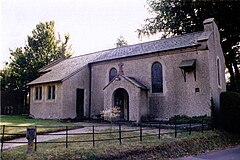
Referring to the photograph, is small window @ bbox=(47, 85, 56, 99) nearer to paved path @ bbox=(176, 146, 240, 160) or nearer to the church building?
the church building

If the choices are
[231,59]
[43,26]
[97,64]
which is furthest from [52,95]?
[231,59]

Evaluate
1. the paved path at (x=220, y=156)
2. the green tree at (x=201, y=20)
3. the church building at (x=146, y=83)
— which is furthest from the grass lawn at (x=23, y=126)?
the green tree at (x=201, y=20)

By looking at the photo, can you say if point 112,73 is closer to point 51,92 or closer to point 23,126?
point 51,92

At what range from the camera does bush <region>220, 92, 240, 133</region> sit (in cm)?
1627

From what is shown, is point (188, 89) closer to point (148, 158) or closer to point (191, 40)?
point (191, 40)

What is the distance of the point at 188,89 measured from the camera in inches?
741

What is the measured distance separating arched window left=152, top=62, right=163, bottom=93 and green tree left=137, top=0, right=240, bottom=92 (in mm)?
13094

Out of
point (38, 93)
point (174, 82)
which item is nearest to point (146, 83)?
point (174, 82)

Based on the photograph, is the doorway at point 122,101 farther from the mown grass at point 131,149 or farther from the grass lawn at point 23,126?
the mown grass at point 131,149

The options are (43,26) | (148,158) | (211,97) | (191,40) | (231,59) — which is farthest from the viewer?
(43,26)

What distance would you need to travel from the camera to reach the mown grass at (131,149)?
8.80 meters

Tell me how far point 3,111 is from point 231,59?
33266 mm

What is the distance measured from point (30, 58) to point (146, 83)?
24237 millimetres

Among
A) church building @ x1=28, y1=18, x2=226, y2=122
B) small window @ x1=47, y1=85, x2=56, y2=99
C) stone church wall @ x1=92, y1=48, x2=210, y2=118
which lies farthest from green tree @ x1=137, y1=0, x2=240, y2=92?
small window @ x1=47, y1=85, x2=56, y2=99
